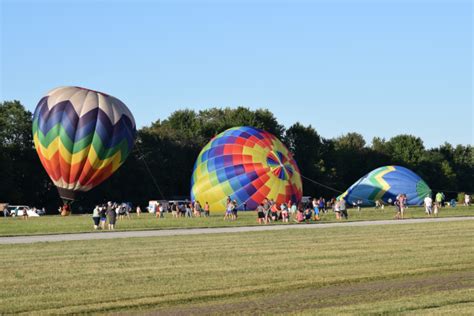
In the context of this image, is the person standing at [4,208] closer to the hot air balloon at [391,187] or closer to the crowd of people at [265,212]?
the crowd of people at [265,212]

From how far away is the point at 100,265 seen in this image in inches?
751

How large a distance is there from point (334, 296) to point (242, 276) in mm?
3110

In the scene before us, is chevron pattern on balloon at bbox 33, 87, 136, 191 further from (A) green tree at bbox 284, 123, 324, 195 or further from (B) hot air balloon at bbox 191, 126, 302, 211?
(A) green tree at bbox 284, 123, 324, 195

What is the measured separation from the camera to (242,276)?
1684 cm

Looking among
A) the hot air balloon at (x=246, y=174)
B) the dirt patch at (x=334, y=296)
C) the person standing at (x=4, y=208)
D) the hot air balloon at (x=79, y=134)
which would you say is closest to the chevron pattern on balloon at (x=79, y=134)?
the hot air balloon at (x=79, y=134)

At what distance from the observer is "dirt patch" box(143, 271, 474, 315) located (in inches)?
505

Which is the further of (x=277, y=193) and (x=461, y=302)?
(x=277, y=193)

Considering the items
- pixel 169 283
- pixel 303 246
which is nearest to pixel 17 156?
pixel 303 246

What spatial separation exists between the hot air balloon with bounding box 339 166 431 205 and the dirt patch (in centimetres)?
5279

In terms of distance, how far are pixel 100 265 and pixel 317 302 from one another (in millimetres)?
7153

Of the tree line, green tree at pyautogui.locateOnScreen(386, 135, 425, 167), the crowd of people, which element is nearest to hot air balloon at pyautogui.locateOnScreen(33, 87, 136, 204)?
the crowd of people

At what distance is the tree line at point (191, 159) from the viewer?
76.5 m

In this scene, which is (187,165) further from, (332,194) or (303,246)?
(303,246)

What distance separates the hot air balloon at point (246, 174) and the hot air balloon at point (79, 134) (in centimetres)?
662
